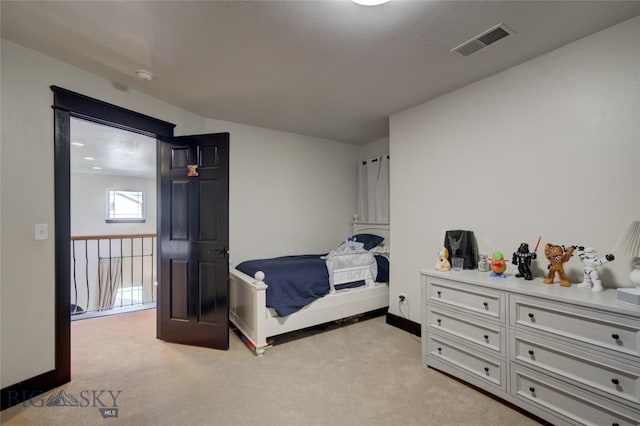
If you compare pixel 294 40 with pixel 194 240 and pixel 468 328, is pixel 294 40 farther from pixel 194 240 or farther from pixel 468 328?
pixel 468 328

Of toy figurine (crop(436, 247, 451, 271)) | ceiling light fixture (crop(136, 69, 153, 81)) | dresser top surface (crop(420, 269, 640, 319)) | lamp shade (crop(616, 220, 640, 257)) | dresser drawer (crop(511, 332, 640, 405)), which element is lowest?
dresser drawer (crop(511, 332, 640, 405))

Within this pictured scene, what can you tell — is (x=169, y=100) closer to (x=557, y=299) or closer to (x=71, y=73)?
(x=71, y=73)

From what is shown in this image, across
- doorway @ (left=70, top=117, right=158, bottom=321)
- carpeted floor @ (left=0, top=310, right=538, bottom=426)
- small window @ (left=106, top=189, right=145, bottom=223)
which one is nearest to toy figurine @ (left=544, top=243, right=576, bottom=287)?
carpeted floor @ (left=0, top=310, right=538, bottom=426)

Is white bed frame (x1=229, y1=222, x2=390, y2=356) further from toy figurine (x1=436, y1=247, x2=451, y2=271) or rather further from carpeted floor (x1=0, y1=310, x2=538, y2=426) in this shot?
toy figurine (x1=436, y1=247, x2=451, y2=271)

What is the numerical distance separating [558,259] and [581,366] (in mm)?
657

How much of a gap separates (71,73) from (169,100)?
0.82 m

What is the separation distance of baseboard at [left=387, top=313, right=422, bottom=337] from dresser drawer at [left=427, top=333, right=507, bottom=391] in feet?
2.12

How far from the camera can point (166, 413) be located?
186cm

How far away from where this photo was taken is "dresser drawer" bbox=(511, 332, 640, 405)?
57.9 inches

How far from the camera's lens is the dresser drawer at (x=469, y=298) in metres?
1.99

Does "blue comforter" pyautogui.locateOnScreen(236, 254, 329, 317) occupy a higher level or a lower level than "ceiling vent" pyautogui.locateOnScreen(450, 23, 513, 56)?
lower

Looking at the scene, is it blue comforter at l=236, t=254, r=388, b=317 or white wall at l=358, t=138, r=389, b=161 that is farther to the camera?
white wall at l=358, t=138, r=389, b=161

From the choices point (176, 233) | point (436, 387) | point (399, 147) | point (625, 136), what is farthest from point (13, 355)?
point (625, 136)

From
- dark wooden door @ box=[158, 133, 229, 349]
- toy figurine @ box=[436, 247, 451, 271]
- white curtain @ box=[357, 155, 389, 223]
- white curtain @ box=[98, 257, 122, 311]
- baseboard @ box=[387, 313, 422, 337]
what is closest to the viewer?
toy figurine @ box=[436, 247, 451, 271]
